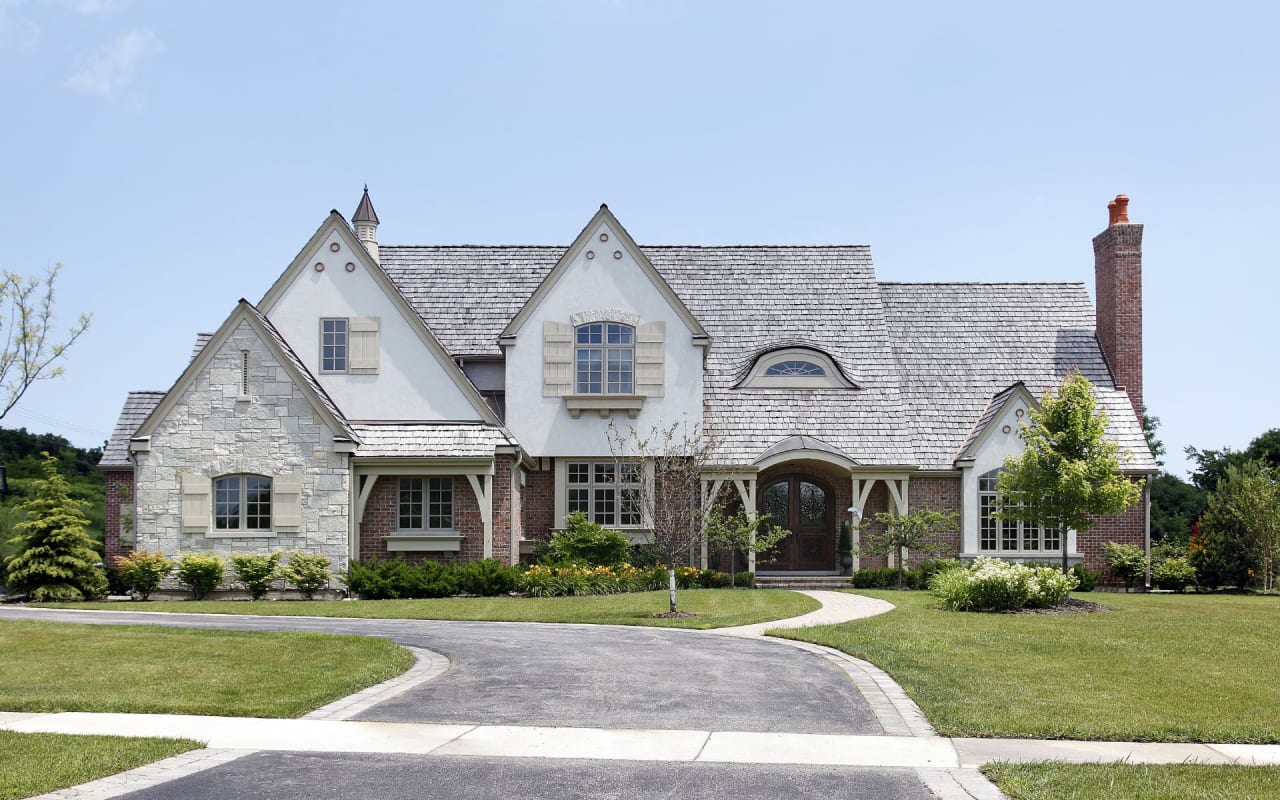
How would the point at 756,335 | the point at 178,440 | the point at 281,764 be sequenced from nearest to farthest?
the point at 281,764 < the point at 178,440 < the point at 756,335

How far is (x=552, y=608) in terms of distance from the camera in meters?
21.6

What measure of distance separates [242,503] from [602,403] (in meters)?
8.69

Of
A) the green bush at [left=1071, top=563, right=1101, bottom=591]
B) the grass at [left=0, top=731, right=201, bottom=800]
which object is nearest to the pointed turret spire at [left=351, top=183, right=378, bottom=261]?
the green bush at [left=1071, top=563, right=1101, bottom=591]

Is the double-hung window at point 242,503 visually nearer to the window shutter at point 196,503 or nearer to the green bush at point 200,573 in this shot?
the window shutter at point 196,503

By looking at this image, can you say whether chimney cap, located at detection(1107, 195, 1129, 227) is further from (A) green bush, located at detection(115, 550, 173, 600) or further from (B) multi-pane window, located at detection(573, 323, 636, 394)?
(A) green bush, located at detection(115, 550, 173, 600)

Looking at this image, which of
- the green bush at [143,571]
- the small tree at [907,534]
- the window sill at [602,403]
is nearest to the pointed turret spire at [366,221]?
the window sill at [602,403]

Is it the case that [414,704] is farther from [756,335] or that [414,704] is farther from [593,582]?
[756,335]

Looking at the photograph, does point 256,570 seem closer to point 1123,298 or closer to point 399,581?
point 399,581

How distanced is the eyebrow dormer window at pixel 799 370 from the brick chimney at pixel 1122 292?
8.24m

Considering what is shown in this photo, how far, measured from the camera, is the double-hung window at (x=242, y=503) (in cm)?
2553

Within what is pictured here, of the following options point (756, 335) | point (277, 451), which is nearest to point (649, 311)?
point (756, 335)

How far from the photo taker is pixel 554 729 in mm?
10227

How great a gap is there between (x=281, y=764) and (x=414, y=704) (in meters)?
2.60

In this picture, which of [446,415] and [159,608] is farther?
[446,415]
